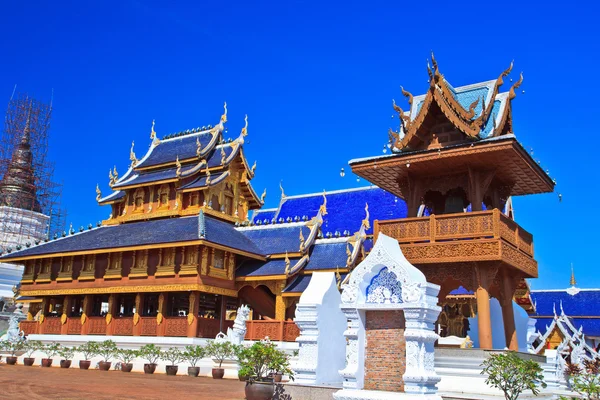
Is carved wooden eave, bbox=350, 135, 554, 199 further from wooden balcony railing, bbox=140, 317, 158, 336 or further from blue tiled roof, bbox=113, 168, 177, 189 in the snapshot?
blue tiled roof, bbox=113, 168, 177, 189

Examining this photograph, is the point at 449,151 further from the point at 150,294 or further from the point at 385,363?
the point at 150,294

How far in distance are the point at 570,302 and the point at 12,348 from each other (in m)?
31.1

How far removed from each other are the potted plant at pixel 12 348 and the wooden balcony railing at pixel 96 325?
2820 millimetres

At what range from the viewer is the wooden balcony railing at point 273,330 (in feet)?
77.4

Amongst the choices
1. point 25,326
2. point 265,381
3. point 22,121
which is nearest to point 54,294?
point 25,326

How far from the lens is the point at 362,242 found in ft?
83.3

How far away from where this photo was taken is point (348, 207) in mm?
32094

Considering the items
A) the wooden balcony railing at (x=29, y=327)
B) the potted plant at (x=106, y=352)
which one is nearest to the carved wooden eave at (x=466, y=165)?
the potted plant at (x=106, y=352)

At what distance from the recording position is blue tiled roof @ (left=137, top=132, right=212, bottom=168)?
32375 millimetres

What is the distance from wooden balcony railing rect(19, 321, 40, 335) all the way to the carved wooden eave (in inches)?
777

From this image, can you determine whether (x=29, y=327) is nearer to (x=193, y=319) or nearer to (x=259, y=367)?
(x=193, y=319)

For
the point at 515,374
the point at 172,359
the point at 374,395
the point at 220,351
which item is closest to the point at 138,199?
the point at 172,359

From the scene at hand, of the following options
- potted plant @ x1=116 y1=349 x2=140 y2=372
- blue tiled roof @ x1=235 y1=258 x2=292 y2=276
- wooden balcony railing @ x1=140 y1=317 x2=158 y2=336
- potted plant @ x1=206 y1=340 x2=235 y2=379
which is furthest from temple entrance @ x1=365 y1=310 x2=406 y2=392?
wooden balcony railing @ x1=140 y1=317 x2=158 y2=336

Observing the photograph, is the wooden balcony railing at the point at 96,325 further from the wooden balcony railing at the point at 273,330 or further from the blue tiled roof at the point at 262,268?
the wooden balcony railing at the point at 273,330
